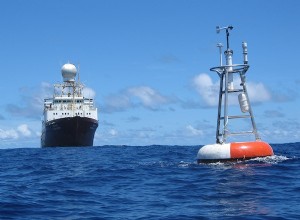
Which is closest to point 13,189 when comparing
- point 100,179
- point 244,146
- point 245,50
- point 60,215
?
point 100,179

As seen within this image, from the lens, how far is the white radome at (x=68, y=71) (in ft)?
311

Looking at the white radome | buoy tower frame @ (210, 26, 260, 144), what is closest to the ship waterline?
the white radome

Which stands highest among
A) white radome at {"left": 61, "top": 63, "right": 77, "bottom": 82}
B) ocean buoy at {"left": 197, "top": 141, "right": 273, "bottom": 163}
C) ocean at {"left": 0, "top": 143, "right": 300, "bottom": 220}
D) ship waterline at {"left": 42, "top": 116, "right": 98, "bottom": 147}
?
white radome at {"left": 61, "top": 63, "right": 77, "bottom": 82}

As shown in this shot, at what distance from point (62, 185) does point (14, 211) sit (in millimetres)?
5148

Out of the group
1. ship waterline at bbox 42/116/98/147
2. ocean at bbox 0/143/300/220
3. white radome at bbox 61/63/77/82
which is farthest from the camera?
white radome at bbox 61/63/77/82

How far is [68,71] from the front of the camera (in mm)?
94750

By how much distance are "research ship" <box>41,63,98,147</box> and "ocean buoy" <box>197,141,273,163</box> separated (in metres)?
53.5

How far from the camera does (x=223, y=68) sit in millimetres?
25516

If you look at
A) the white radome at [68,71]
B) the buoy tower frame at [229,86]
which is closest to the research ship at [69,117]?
the white radome at [68,71]

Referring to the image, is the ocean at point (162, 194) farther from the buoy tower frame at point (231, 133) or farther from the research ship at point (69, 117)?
the research ship at point (69, 117)

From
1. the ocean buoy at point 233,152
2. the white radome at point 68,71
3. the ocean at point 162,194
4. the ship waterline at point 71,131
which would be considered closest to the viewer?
the ocean at point 162,194

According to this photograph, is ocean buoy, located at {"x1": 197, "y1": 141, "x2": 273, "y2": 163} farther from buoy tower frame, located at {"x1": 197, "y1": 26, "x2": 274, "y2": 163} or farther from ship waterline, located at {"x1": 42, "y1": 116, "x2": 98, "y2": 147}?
ship waterline, located at {"x1": 42, "y1": 116, "x2": 98, "y2": 147}

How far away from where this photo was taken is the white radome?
9469 cm

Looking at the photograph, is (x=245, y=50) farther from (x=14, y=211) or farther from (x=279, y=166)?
(x=14, y=211)
